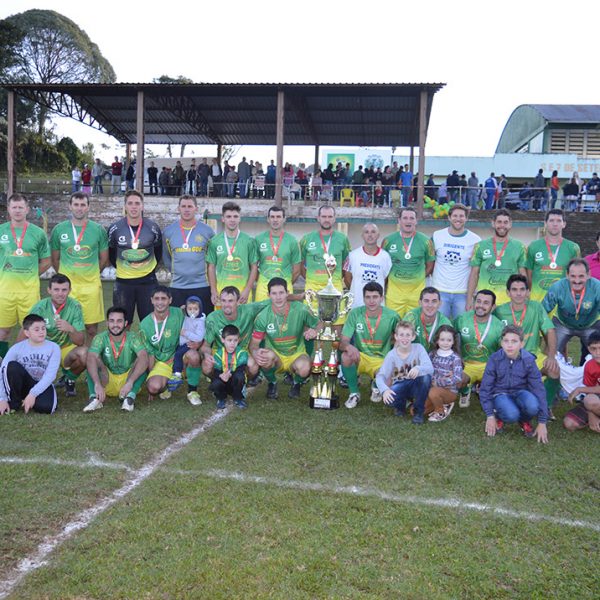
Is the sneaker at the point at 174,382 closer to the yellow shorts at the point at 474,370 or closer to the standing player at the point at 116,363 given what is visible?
the standing player at the point at 116,363

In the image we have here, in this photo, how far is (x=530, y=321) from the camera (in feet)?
20.5

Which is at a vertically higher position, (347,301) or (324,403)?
(347,301)

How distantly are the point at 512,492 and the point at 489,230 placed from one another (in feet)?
49.8

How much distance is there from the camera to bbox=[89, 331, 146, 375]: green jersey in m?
6.24

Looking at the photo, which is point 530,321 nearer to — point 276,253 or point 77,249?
point 276,253

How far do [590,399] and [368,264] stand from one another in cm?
266

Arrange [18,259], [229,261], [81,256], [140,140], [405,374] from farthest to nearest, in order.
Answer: [140,140] < [229,261] < [81,256] < [18,259] < [405,374]

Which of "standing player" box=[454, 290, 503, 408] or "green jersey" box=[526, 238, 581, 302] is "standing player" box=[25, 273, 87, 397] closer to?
"standing player" box=[454, 290, 503, 408]

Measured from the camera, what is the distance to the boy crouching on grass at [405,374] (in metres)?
5.71

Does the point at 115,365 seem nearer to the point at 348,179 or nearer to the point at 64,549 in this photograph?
the point at 64,549

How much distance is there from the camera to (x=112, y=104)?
80.2 ft

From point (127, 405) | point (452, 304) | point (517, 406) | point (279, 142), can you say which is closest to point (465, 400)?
point (517, 406)

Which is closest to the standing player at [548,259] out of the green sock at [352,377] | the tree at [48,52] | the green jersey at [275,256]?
the green sock at [352,377]

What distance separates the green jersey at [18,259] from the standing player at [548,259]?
17.4 feet
